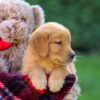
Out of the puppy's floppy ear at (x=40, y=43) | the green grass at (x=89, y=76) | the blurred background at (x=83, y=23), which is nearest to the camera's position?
the puppy's floppy ear at (x=40, y=43)

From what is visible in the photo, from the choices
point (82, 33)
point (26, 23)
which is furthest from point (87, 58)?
point (26, 23)

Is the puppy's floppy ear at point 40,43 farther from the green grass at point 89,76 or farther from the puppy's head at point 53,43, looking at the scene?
the green grass at point 89,76

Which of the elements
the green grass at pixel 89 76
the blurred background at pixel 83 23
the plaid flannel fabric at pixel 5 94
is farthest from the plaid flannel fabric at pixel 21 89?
the blurred background at pixel 83 23

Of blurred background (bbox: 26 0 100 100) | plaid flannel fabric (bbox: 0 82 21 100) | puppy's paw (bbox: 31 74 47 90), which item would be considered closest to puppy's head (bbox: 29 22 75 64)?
puppy's paw (bbox: 31 74 47 90)

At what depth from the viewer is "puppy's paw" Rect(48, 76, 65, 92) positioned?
321cm

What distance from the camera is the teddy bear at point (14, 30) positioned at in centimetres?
323

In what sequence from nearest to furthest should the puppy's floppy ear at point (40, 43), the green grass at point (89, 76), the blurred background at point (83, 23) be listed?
1. the puppy's floppy ear at point (40, 43)
2. the green grass at point (89, 76)
3. the blurred background at point (83, 23)

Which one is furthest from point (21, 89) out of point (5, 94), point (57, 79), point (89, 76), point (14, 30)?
point (89, 76)

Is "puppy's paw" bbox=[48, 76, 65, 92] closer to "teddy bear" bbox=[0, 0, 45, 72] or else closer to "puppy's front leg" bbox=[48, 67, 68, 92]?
"puppy's front leg" bbox=[48, 67, 68, 92]

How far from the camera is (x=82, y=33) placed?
13.6 metres

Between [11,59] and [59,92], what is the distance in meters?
0.30

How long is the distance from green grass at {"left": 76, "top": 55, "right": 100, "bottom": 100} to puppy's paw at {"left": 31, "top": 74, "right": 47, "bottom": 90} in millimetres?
6505

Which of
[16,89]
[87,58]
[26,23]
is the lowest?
[87,58]

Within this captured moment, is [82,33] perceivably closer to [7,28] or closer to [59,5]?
[59,5]
